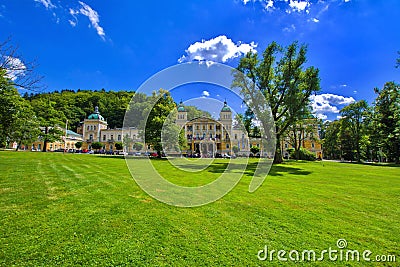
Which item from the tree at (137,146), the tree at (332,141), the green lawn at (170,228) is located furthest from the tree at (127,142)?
the tree at (332,141)

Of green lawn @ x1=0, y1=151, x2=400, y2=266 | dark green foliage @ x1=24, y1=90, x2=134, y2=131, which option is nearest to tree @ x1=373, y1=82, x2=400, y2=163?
green lawn @ x1=0, y1=151, x2=400, y2=266

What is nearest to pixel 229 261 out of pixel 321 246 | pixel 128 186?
pixel 321 246

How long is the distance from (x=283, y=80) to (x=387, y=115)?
83.5ft

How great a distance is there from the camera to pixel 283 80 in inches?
960

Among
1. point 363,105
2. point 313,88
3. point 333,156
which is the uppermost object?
point 363,105

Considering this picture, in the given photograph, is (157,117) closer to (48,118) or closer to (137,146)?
(48,118)

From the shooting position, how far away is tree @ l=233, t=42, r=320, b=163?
21906 mm

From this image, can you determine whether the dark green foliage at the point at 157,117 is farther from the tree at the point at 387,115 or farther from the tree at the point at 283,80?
the tree at the point at 387,115

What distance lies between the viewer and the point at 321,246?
13.2ft

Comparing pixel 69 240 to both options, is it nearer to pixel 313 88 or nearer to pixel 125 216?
pixel 125 216

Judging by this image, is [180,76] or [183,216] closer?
[183,216]

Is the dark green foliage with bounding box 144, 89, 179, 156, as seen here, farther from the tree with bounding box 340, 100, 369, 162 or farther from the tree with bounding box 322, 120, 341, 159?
the tree with bounding box 322, 120, 341, 159

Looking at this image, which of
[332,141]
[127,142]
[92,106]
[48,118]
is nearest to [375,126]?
[332,141]

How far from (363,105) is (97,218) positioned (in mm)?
54190
